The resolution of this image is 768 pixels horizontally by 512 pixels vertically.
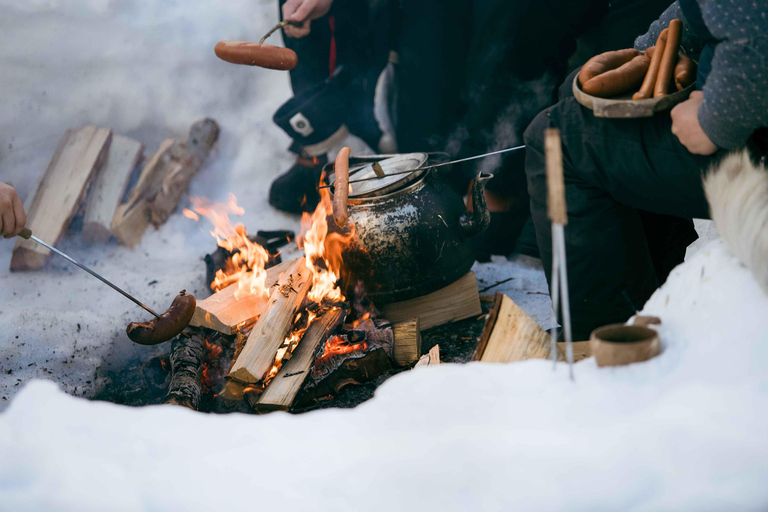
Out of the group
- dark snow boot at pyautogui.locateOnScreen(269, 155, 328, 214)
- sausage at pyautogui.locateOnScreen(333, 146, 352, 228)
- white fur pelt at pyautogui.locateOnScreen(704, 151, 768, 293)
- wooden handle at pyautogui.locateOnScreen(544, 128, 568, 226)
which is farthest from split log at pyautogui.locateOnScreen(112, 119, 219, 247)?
white fur pelt at pyautogui.locateOnScreen(704, 151, 768, 293)

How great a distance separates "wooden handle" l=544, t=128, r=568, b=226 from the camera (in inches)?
32.5

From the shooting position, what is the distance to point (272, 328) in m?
2.21

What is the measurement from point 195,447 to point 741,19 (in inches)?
58.8

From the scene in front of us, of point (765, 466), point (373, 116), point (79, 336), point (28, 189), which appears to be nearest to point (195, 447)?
Answer: point (765, 466)

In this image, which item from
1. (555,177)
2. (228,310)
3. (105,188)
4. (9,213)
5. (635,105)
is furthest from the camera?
(105,188)

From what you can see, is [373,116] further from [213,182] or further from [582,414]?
[582,414]

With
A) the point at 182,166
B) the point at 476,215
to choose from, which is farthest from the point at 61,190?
the point at 476,215

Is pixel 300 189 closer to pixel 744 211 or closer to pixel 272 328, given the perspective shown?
pixel 272 328

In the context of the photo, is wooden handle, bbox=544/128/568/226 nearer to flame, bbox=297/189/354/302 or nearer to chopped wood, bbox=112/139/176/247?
flame, bbox=297/189/354/302

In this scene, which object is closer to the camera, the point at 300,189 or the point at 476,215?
the point at 476,215

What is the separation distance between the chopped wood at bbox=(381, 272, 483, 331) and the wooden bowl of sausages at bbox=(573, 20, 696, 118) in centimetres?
123

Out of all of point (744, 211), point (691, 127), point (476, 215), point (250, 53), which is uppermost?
point (250, 53)

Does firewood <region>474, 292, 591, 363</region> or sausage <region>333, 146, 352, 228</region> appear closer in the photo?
firewood <region>474, 292, 591, 363</region>

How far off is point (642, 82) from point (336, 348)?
5.12 ft
